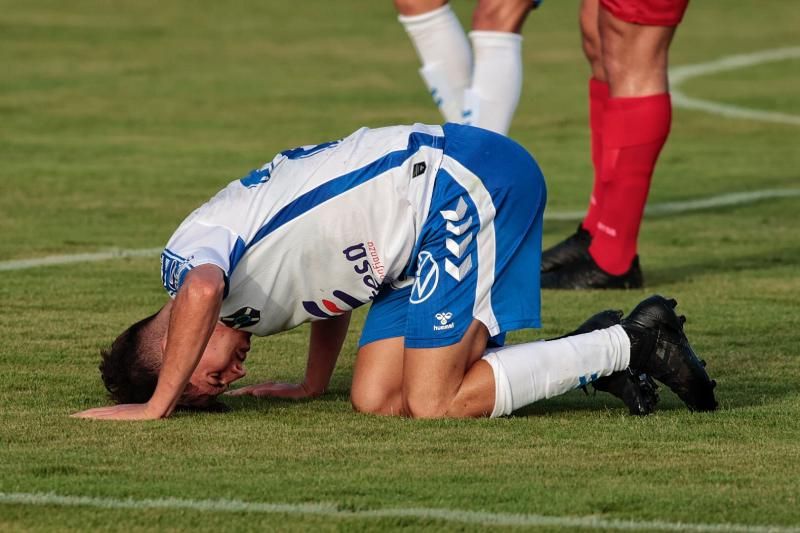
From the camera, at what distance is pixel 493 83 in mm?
6984

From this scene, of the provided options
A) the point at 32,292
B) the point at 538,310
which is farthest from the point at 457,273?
the point at 32,292

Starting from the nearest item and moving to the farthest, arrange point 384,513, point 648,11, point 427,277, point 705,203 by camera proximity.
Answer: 1. point 384,513
2. point 427,277
3. point 648,11
4. point 705,203

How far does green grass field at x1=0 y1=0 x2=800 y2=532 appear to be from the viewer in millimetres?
4043

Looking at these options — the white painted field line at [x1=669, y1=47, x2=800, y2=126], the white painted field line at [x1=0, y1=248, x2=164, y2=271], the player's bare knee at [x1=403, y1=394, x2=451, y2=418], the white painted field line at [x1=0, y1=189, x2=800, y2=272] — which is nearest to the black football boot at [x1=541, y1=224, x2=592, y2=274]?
the white painted field line at [x1=0, y1=189, x2=800, y2=272]

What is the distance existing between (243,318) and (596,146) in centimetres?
316

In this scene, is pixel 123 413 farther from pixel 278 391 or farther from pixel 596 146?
pixel 596 146

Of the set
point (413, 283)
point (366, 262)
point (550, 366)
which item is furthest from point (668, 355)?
point (366, 262)

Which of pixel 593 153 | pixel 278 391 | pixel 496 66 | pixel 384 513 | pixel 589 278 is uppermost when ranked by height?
pixel 384 513

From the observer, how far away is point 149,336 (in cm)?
506

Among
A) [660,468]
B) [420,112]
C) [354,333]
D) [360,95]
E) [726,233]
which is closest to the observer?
[660,468]

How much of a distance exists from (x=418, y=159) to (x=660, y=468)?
1289 mm

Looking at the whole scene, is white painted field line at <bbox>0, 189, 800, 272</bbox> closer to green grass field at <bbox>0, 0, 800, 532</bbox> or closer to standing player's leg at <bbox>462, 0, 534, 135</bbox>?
green grass field at <bbox>0, 0, 800, 532</bbox>

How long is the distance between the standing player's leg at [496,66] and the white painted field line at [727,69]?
6.54m

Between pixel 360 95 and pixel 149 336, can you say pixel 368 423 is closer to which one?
pixel 149 336
